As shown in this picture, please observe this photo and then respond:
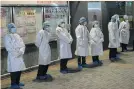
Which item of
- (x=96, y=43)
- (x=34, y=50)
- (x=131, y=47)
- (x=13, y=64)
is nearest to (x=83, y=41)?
(x=96, y=43)

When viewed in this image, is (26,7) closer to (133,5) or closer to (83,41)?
(83,41)

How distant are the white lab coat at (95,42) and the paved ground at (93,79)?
0.48 meters

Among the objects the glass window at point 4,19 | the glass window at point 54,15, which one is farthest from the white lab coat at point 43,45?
the glass window at point 54,15

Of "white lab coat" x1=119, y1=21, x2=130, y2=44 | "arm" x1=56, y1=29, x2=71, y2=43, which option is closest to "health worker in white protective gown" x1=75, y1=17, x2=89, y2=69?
"arm" x1=56, y1=29, x2=71, y2=43

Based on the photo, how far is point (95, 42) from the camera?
891cm

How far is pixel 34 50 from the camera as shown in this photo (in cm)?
863

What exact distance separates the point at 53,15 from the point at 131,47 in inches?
195

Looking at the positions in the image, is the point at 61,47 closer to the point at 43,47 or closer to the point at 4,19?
the point at 43,47

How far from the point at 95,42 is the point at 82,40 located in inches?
24.3

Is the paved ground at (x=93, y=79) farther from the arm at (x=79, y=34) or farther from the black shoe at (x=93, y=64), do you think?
the arm at (x=79, y=34)

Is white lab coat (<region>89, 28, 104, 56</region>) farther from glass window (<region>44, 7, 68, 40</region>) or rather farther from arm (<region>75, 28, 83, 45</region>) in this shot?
glass window (<region>44, 7, 68, 40</region>)

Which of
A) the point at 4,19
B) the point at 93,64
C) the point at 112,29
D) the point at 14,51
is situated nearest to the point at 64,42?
the point at 93,64

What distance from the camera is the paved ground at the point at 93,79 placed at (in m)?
6.52

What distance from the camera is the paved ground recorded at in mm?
6516
